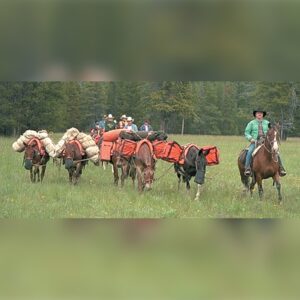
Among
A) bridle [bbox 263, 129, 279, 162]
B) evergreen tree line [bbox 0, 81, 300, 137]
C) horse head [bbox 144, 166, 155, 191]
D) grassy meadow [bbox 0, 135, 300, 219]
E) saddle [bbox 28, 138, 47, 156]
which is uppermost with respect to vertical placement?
evergreen tree line [bbox 0, 81, 300, 137]

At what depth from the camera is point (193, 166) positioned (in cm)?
1057

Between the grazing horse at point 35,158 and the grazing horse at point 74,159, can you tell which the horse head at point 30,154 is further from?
the grazing horse at point 74,159

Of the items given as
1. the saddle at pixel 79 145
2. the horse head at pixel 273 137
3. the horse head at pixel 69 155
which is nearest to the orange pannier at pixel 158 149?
the horse head at pixel 273 137

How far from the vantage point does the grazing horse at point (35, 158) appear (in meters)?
12.0

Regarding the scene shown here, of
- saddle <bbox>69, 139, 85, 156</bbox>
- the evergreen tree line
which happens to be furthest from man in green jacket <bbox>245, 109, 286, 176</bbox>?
saddle <bbox>69, 139, 85, 156</bbox>

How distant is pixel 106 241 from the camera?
2443mm

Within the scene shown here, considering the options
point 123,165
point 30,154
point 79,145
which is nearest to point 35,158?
point 30,154

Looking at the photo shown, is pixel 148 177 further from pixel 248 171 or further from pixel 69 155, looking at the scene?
pixel 69 155

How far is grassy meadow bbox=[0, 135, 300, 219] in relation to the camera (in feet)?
17.9

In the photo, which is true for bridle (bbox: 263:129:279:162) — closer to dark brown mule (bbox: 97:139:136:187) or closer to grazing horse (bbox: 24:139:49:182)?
dark brown mule (bbox: 97:139:136:187)

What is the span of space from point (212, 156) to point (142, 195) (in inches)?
79.8
